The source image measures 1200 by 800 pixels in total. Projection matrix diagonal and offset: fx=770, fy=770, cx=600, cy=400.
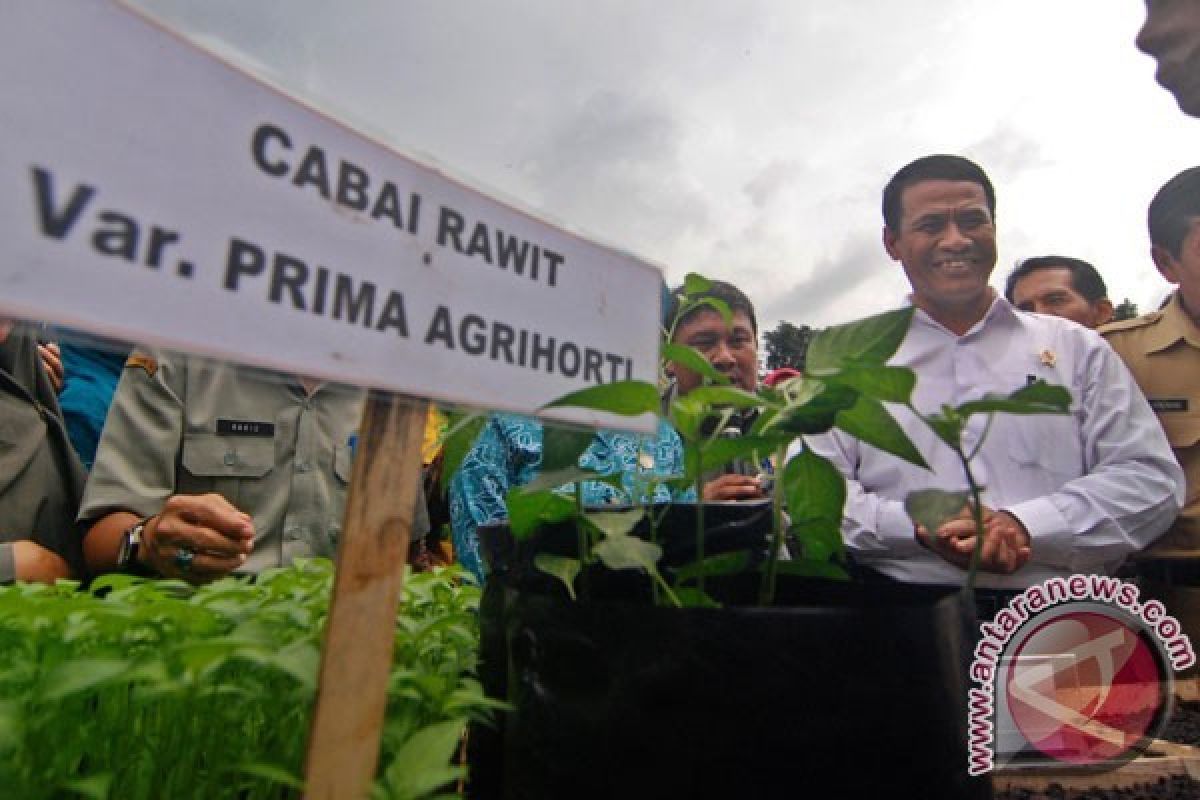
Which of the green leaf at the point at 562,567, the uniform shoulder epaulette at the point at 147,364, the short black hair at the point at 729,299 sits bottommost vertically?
the green leaf at the point at 562,567

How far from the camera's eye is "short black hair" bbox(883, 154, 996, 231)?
1522mm

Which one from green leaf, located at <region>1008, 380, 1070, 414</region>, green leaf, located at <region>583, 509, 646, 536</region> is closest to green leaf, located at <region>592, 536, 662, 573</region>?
green leaf, located at <region>583, 509, 646, 536</region>

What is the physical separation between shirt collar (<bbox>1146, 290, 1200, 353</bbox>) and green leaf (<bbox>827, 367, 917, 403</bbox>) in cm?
159

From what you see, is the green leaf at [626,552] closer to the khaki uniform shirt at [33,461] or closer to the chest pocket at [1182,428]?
the khaki uniform shirt at [33,461]

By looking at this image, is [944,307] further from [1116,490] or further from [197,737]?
[197,737]

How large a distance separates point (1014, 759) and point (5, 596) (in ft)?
3.04

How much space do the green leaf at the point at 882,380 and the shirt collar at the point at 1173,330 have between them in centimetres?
159

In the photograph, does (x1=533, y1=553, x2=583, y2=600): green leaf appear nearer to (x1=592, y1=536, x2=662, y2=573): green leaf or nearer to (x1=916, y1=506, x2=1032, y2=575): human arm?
(x1=592, y1=536, x2=662, y2=573): green leaf

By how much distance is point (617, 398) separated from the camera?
520 mm

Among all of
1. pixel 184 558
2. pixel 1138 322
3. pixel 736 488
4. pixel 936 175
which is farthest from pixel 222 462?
pixel 1138 322

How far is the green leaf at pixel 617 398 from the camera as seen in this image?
506 mm

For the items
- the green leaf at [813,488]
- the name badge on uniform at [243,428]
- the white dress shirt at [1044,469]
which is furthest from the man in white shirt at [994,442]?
the name badge on uniform at [243,428]

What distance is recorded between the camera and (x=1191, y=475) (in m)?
1.60
